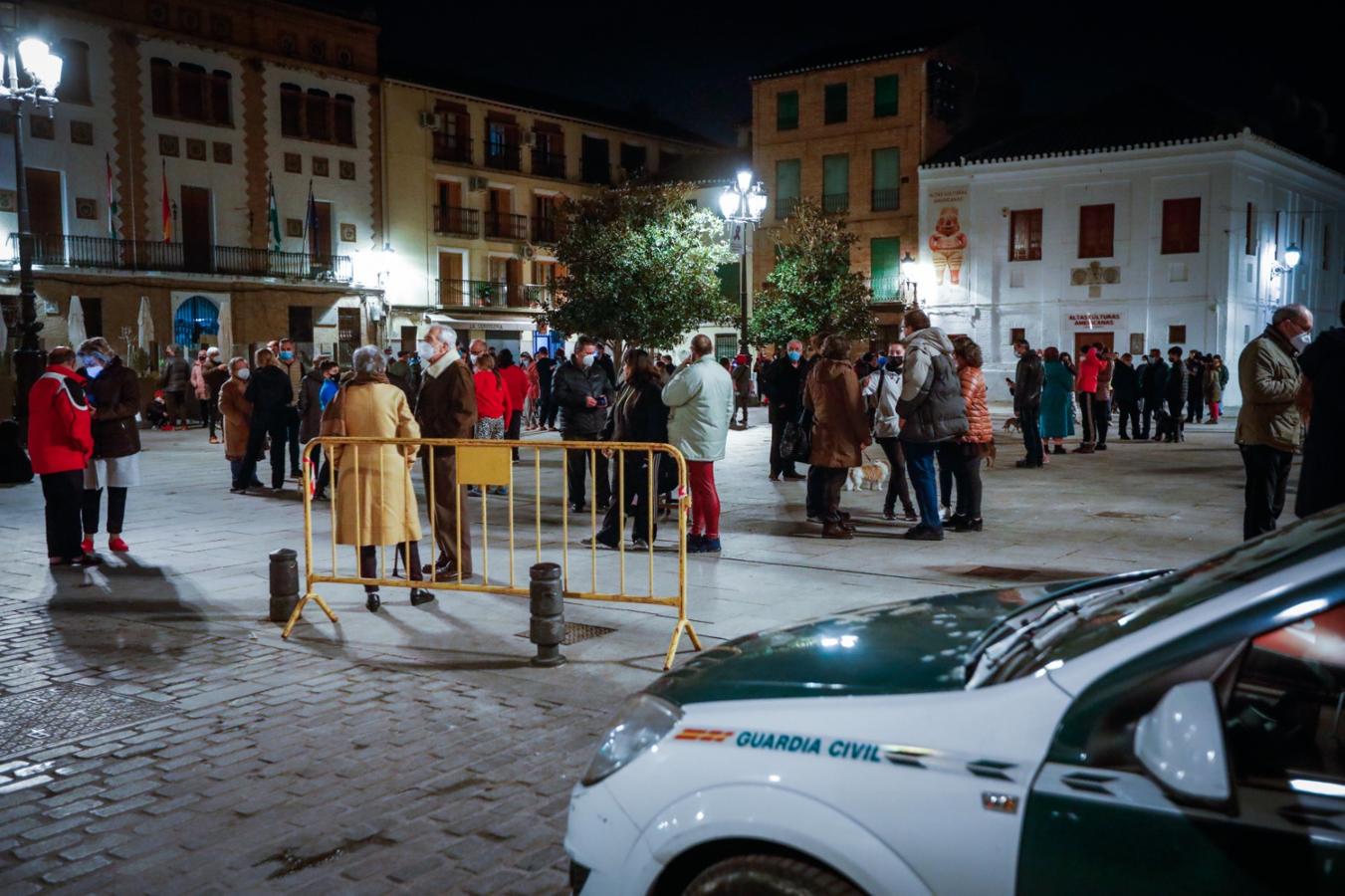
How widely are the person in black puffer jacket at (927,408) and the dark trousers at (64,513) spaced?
6817mm

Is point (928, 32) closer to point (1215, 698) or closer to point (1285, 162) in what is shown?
point (1285, 162)

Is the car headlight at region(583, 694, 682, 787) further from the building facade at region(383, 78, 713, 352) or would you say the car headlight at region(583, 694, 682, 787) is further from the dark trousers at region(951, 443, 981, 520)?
→ the building facade at region(383, 78, 713, 352)

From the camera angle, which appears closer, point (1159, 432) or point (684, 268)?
point (1159, 432)

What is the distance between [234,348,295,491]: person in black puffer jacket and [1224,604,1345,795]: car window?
12.8m

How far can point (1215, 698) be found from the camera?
208 cm

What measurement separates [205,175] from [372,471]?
32512 mm

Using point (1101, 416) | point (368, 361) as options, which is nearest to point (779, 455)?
point (1101, 416)

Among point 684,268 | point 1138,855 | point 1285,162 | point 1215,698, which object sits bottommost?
point 1138,855

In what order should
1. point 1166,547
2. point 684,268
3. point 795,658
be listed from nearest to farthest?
point 795,658, point 1166,547, point 684,268

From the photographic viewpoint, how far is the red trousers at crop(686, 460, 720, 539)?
952 cm

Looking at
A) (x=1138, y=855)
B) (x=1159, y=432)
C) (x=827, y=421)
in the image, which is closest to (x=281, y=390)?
(x=827, y=421)

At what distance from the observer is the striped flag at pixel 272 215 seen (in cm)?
3628

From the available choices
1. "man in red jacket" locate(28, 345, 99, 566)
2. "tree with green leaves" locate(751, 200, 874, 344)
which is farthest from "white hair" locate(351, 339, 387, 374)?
"tree with green leaves" locate(751, 200, 874, 344)

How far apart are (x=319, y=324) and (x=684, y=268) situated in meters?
13.5
